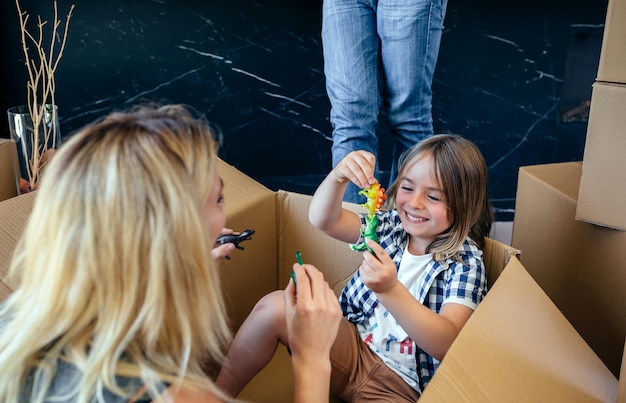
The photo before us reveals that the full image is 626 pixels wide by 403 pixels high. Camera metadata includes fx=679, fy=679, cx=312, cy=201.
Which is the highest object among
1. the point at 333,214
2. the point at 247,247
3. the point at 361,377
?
the point at 333,214

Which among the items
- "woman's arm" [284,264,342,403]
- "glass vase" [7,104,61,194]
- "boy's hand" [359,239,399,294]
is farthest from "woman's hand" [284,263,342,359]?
"glass vase" [7,104,61,194]

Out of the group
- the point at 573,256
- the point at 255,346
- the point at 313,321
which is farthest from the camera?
the point at 573,256

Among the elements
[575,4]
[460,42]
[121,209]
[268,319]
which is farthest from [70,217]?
[575,4]

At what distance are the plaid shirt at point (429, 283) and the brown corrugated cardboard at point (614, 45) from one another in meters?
0.35

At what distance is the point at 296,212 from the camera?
4.46 feet

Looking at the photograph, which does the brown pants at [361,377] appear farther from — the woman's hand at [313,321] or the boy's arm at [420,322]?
the woman's hand at [313,321]

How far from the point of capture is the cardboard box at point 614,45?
104 cm

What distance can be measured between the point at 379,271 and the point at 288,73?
124 cm

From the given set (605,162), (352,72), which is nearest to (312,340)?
(605,162)

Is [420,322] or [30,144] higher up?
[30,144]

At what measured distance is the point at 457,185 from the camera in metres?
1.15

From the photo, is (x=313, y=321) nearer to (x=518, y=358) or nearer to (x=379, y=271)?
(x=379, y=271)

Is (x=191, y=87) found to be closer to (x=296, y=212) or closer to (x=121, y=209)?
(x=296, y=212)

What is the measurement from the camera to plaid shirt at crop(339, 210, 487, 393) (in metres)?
1.09
